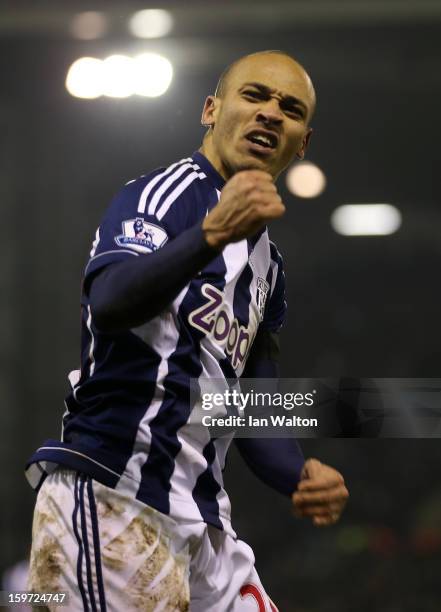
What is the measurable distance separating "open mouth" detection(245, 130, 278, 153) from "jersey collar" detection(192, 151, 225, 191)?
68 millimetres

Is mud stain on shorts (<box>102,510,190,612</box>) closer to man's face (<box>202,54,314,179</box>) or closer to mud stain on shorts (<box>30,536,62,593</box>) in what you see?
mud stain on shorts (<box>30,536,62,593</box>)

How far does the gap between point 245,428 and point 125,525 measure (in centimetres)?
32

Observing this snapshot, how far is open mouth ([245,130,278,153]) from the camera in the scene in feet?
4.79

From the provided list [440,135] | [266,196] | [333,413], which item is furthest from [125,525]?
[440,135]

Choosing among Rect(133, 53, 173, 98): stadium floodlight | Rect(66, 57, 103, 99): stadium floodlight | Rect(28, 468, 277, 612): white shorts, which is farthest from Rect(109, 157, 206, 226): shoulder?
Rect(66, 57, 103, 99): stadium floodlight

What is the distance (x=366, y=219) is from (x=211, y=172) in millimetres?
1490

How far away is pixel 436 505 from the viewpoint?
295 centimetres

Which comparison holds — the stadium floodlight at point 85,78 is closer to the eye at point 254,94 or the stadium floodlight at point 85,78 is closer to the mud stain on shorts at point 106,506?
the eye at point 254,94

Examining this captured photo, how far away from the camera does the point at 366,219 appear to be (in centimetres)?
290

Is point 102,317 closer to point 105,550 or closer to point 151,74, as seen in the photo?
point 105,550

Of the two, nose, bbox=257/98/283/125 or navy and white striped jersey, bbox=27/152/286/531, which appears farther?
nose, bbox=257/98/283/125

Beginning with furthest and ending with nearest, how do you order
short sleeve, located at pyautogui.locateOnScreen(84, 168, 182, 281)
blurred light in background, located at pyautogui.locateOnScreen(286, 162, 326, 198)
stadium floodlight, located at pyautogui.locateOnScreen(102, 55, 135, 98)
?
blurred light in background, located at pyautogui.locateOnScreen(286, 162, 326, 198) < stadium floodlight, located at pyautogui.locateOnScreen(102, 55, 135, 98) < short sleeve, located at pyautogui.locateOnScreen(84, 168, 182, 281)

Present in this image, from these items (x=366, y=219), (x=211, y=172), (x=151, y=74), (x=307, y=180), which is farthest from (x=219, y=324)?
(x=366, y=219)

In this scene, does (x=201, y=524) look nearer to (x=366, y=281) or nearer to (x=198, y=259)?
(x=198, y=259)
